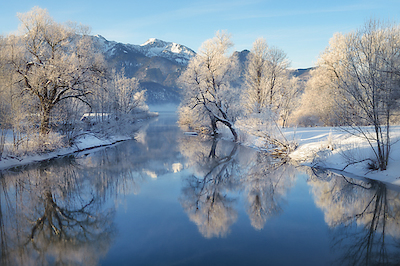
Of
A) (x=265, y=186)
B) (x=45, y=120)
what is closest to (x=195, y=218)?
(x=265, y=186)

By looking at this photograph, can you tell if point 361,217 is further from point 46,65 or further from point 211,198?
point 46,65

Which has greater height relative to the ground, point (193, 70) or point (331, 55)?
point (331, 55)

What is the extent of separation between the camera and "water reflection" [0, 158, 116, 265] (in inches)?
198

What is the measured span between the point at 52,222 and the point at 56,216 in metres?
0.41

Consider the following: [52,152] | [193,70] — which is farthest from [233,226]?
[193,70]

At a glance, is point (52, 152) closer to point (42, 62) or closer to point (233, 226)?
point (42, 62)

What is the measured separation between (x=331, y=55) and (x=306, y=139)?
13011 millimetres

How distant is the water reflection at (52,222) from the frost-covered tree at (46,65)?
615 centimetres

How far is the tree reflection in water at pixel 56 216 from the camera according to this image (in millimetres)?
5066

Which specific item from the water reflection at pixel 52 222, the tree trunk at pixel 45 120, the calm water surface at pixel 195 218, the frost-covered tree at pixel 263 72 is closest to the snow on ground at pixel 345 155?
the calm water surface at pixel 195 218

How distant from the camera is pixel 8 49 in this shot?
13.4m

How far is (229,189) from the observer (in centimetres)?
956

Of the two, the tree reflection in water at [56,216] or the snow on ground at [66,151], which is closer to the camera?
the tree reflection in water at [56,216]

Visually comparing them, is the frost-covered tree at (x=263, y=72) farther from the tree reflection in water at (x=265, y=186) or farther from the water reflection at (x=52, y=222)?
the water reflection at (x=52, y=222)
